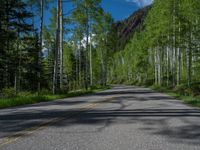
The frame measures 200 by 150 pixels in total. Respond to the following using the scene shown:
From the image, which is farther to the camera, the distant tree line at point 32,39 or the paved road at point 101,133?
the distant tree line at point 32,39

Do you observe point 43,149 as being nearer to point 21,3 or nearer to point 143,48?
point 21,3

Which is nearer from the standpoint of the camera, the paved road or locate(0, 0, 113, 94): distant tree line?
the paved road

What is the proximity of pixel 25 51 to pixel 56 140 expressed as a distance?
39729 millimetres

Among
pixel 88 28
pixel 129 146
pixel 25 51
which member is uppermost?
pixel 88 28

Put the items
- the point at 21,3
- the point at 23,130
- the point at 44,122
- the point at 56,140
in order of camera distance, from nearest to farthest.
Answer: the point at 56,140, the point at 23,130, the point at 44,122, the point at 21,3

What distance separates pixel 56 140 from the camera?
9.03m

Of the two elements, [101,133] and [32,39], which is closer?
[101,133]

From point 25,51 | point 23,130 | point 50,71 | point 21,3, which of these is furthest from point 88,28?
point 23,130

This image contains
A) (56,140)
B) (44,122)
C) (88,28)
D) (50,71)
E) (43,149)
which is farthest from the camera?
(50,71)

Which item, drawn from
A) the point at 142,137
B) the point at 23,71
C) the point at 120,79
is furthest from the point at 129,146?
the point at 120,79

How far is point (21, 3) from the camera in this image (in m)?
40.5

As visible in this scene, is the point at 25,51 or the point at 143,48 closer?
the point at 25,51

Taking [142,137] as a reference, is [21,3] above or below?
above

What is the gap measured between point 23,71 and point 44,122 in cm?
3384
